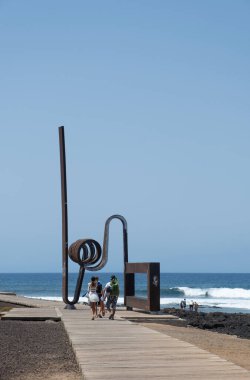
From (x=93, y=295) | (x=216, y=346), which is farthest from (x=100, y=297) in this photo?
(x=216, y=346)

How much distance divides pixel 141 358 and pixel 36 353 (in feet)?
10.8

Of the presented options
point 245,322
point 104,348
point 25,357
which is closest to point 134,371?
point 104,348

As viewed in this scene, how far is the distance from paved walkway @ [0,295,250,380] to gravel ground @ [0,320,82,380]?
0.28 meters

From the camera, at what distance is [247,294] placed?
96.2 metres

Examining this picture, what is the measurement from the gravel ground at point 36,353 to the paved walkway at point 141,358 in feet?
0.93

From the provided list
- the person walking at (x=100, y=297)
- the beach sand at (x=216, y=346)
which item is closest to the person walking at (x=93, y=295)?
the person walking at (x=100, y=297)

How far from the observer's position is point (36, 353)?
561 inches

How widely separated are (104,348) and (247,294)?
85.3m

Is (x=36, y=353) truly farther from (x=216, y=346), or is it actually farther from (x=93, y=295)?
(x=93, y=295)

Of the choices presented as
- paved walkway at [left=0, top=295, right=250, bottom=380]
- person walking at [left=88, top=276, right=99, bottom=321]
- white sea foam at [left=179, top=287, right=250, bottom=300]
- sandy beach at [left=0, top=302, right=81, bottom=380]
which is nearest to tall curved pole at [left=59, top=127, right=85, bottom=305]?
person walking at [left=88, top=276, right=99, bottom=321]

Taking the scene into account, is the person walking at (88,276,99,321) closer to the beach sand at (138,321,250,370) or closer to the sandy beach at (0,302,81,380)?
the beach sand at (138,321,250,370)

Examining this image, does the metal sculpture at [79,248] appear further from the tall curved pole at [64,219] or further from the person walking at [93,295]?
the person walking at [93,295]

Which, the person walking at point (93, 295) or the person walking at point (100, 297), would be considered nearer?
the person walking at point (93, 295)

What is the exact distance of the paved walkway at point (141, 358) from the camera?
995cm
